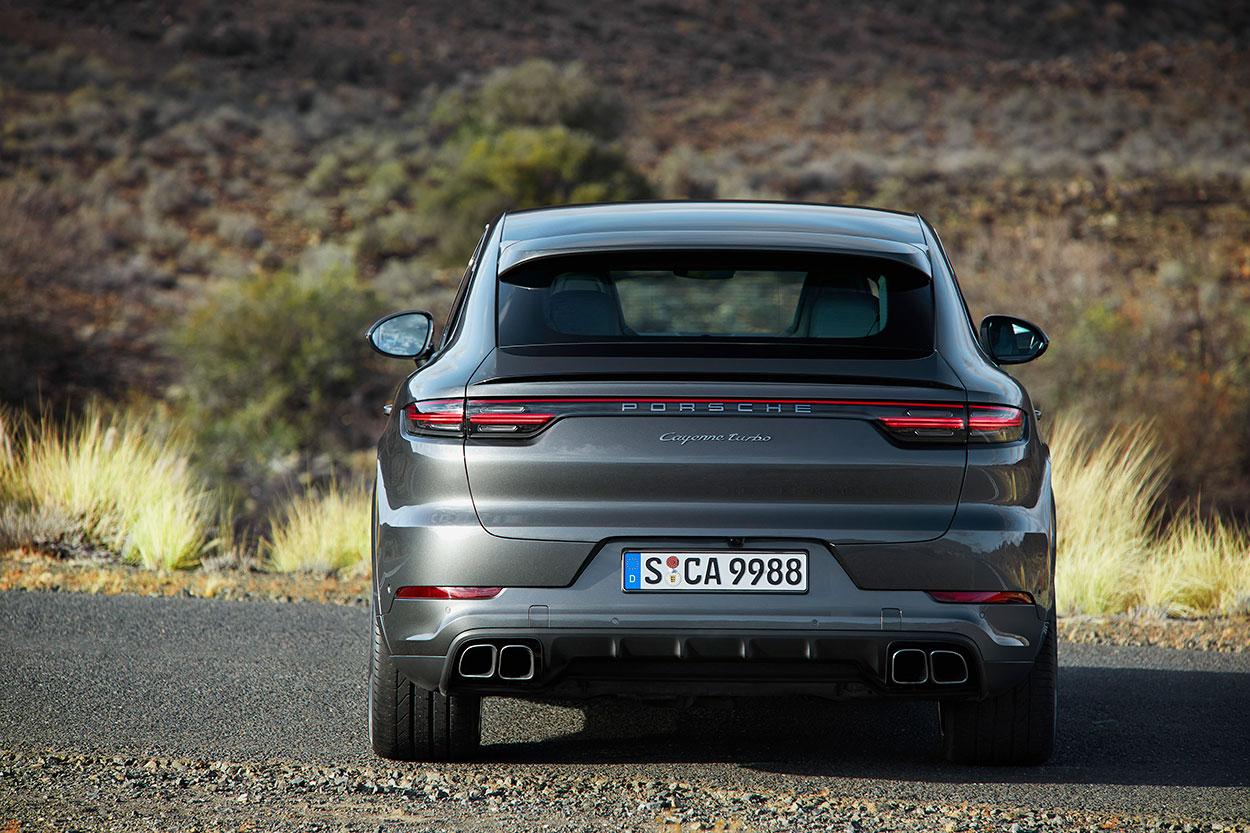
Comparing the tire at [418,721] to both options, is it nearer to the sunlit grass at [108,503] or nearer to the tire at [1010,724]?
the tire at [1010,724]

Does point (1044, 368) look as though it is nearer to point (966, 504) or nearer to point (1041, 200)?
point (966, 504)

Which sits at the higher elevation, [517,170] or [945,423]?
[945,423]

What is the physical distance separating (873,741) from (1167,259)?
31.7m

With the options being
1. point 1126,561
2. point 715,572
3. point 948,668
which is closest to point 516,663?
point 715,572

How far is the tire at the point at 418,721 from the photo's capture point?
191 inches

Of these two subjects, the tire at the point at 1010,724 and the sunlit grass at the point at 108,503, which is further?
the sunlit grass at the point at 108,503

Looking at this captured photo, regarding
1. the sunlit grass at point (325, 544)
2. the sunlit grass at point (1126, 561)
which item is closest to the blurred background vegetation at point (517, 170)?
the sunlit grass at point (325, 544)

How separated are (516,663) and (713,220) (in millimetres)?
1634

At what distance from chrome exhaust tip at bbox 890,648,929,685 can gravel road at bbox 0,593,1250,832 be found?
1.30ft

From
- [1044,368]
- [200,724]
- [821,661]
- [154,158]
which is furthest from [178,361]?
[821,661]

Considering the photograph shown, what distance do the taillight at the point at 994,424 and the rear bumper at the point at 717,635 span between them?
0.47m

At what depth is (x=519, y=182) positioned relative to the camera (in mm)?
34438

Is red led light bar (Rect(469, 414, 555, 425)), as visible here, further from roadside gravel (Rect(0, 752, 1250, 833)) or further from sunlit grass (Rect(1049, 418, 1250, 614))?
sunlit grass (Rect(1049, 418, 1250, 614))

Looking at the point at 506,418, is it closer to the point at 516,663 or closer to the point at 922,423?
the point at 516,663
